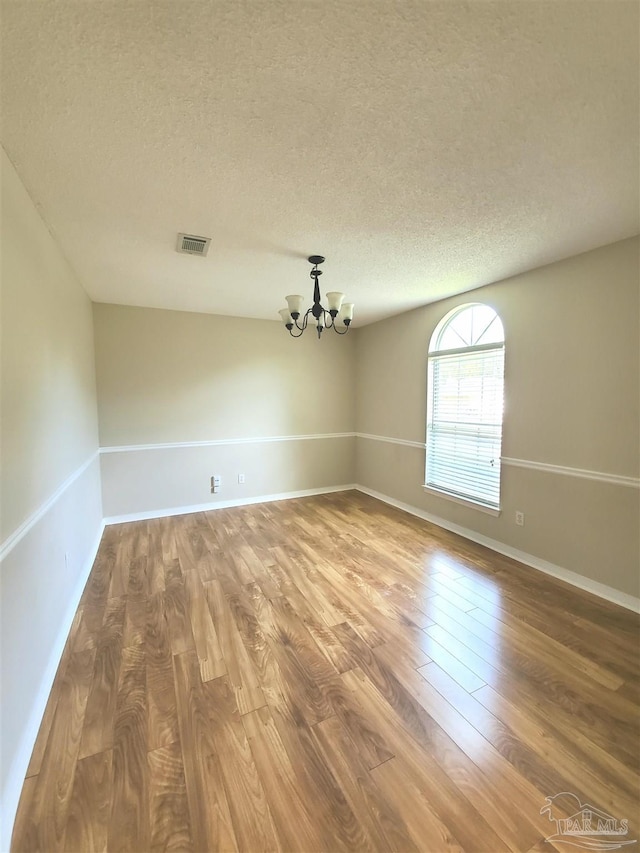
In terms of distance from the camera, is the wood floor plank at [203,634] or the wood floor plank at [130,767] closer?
the wood floor plank at [130,767]

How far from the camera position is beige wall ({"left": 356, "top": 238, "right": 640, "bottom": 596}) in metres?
2.34

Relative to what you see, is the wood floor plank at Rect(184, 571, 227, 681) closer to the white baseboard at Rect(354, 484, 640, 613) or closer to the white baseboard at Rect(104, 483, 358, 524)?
the white baseboard at Rect(104, 483, 358, 524)

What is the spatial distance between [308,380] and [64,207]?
133 inches

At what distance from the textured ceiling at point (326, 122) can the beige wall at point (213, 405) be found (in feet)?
5.73

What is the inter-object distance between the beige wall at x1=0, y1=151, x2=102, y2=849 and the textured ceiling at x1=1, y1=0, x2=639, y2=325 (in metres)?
0.34

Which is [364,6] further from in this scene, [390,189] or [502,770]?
[502,770]

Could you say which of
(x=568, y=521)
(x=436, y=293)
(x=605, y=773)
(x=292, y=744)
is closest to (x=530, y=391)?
(x=568, y=521)

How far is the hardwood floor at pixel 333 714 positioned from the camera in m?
1.15

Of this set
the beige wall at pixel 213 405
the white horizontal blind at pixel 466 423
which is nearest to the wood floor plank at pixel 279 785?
the white horizontal blind at pixel 466 423

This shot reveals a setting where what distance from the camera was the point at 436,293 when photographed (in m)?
3.47

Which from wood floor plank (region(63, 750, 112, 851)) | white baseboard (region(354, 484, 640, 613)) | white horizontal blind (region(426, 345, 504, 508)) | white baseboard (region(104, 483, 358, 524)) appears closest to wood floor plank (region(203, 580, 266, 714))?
wood floor plank (region(63, 750, 112, 851))

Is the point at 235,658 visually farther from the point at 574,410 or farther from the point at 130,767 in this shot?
the point at 574,410

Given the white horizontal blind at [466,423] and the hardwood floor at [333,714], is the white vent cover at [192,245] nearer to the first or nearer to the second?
the hardwood floor at [333,714]

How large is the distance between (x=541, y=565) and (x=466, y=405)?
1570mm
